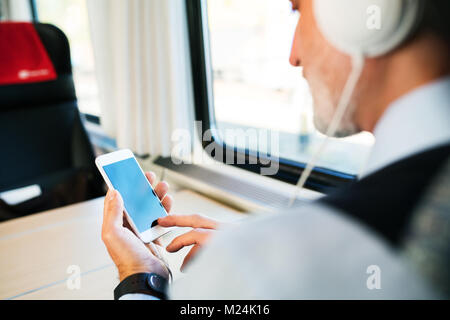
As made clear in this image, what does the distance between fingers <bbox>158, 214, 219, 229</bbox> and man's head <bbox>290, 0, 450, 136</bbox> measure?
294 mm

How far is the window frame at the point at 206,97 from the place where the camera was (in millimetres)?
1206

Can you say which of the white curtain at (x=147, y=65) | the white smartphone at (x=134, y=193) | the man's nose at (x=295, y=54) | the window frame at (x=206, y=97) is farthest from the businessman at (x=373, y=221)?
the white curtain at (x=147, y=65)

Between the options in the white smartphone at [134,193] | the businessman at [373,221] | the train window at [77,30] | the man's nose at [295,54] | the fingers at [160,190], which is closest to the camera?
the businessman at [373,221]

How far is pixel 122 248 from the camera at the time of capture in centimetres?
62

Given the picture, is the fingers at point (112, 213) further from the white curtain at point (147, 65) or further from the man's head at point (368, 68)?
→ the white curtain at point (147, 65)

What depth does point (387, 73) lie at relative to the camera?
1.16 feet

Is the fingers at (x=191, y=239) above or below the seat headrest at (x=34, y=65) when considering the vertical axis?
below

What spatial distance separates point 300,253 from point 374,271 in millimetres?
65

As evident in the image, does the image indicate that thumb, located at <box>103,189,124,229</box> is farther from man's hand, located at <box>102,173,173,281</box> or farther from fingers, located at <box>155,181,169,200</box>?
fingers, located at <box>155,181,169,200</box>

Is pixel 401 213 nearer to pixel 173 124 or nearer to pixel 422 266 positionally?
pixel 422 266

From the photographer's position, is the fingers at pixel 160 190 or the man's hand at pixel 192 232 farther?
the fingers at pixel 160 190

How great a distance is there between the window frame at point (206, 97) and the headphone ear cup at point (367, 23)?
2.50 feet

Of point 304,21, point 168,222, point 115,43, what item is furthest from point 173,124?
point 304,21

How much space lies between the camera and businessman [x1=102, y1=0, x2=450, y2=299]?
0.28 metres
